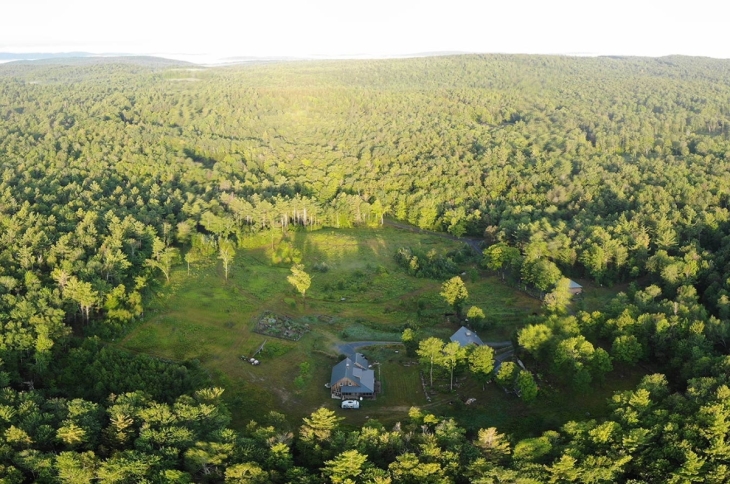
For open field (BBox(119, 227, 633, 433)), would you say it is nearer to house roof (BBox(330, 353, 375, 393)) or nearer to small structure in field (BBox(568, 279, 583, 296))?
house roof (BBox(330, 353, 375, 393))

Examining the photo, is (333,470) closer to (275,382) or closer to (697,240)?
(275,382)

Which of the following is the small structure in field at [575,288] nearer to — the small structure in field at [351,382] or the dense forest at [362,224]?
the dense forest at [362,224]

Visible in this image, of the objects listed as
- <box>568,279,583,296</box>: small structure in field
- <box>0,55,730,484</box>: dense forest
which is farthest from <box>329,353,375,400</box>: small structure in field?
<box>568,279,583,296</box>: small structure in field

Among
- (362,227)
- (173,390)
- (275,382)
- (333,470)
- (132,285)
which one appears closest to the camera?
(333,470)

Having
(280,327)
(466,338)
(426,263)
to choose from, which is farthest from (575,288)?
(280,327)

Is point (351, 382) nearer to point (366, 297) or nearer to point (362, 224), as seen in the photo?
point (366, 297)

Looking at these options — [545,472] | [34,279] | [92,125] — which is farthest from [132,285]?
[92,125]
